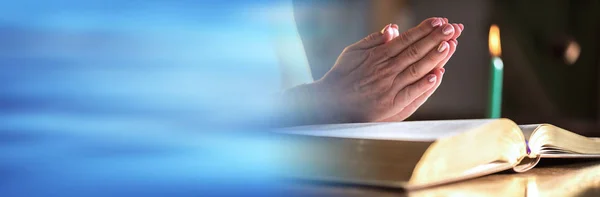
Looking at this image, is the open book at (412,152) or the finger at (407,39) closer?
the open book at (412,152)

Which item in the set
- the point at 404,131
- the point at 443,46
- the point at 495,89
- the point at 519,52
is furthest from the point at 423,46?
the point at 519,52

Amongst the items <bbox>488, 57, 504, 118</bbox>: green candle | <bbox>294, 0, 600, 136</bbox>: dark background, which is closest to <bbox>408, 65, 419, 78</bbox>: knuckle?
<bbox>488, 57, 504, 118</bbox>: green candle

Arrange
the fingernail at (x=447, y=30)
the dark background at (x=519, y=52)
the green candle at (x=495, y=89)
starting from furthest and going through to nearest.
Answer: the dark background at (x=519, y=52), the green candle at (x=495, y=89), the fingernail at (x=447, y=30)

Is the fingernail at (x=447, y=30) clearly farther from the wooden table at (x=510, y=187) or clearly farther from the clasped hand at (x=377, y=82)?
the wooden table at (x=510, y=187)

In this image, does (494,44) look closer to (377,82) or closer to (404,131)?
(377,82)

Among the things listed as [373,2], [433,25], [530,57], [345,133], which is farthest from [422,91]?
[530,57]

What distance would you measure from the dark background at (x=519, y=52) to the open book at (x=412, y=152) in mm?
2449

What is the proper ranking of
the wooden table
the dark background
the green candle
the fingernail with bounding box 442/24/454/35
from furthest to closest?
the dark background → the green candle → the fingernail with bounding box 442/24/454/35 → the wooden table

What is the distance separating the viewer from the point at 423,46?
2.68 feet

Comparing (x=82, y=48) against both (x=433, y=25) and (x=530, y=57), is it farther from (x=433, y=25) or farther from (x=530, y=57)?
(x=530, y=57)

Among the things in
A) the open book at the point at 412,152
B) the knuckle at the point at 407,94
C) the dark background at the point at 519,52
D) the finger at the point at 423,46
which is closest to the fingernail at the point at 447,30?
the finger at the point at 423,46

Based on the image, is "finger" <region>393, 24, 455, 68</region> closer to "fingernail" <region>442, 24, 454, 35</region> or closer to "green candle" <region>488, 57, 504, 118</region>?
"fingernail" <region>442, 24, 454, 35</region>

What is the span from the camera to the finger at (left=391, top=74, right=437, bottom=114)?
0.87 metres

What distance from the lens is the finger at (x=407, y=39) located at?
80 cm
